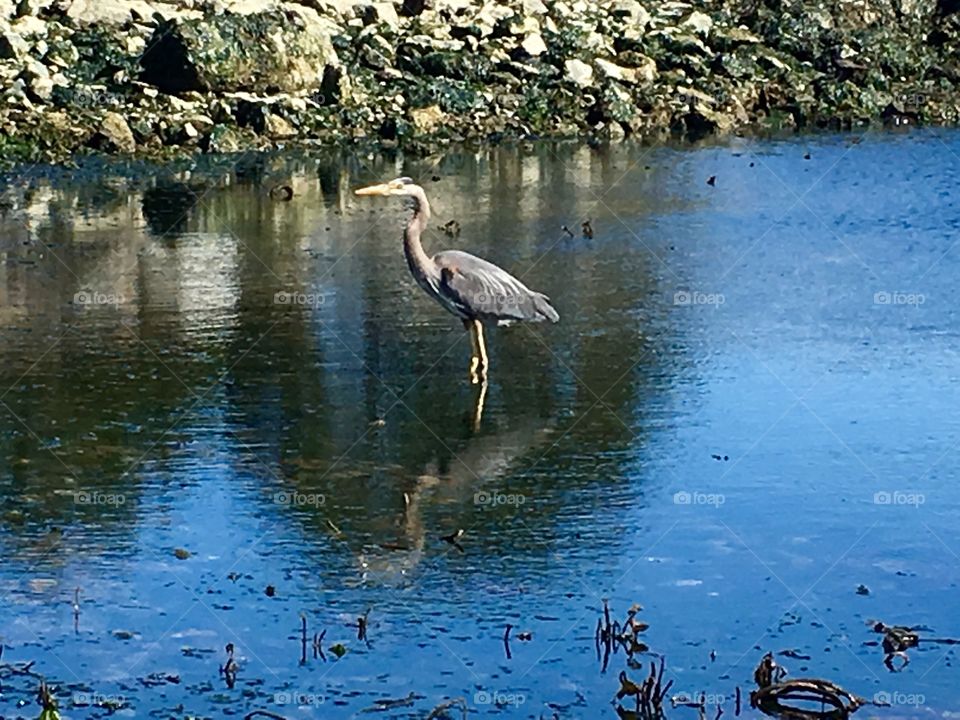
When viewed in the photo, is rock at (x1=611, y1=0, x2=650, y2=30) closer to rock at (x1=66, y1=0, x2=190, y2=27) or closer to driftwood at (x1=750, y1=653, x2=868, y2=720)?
rock at (x1=66, y1=0, x2=190, y2=27)

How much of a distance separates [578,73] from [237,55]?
24.6ft

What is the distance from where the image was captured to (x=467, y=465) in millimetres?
13719

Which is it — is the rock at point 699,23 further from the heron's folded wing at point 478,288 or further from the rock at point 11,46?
the heron's folded wing at point 478,288

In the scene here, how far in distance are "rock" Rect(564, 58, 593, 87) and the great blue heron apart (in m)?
21.6

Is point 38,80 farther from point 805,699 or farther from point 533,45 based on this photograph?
point 805,699

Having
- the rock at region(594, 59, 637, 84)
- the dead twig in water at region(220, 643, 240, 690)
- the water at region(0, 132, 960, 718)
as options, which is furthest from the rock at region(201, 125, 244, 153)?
the dead twig in water at region(220, 643, 240, 690)

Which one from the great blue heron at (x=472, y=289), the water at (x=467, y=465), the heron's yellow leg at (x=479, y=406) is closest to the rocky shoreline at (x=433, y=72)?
the water at (x=467, y=465)

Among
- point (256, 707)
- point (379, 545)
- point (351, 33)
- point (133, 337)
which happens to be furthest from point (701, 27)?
point (256, 707)

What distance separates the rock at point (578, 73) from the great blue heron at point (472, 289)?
2156cm

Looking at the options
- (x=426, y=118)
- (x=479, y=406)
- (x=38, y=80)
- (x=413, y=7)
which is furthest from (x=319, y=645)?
(x=413, y=7)

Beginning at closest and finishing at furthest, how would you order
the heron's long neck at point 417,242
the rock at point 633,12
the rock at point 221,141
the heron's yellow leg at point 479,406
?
the heron's yellow leg at point 479,406 → the heron's long neck at point 417,242 → the rock at point 221,141 → the rock at point 633,12

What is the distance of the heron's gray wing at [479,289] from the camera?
51.9 feet

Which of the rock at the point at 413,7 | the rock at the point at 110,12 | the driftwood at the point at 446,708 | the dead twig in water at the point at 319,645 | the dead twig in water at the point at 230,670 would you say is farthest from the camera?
the rock at the point at 413,7

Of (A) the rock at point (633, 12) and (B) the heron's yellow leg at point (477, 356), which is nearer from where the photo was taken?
(B) the heron's yellow leg at point (477, 356)
